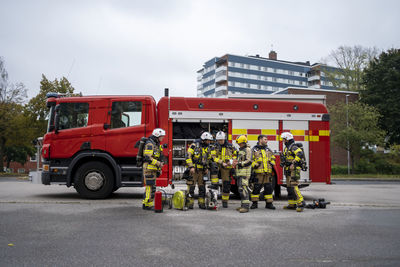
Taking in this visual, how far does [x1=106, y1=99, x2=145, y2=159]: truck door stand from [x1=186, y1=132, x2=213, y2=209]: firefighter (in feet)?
6.04

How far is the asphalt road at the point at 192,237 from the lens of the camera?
172 inches

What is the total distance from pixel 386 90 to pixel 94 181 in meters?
35.2

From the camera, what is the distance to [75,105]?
9.68 metres

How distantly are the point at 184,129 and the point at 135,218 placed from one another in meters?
3.82

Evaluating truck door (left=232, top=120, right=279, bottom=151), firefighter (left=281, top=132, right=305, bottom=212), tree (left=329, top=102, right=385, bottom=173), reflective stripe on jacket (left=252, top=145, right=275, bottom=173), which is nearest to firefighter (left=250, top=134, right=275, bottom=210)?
reflective stripe on jacket (left=252, top=145, right=275, bottom=173)

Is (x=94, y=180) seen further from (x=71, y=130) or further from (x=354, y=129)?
(x=354, y=129)

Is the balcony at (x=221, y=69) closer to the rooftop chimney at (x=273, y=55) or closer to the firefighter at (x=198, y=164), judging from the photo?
the rooftop chimney at (x=273, y=55)

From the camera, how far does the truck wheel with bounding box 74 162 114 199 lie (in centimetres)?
936

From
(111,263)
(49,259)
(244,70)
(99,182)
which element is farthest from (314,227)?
(244,70)

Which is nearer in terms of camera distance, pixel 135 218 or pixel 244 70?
pixel 135 218

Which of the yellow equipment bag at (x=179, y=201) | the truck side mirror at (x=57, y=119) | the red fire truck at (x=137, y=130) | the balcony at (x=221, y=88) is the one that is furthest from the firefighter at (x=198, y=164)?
the balcony at (x=221, y=88)

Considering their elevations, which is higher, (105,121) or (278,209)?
(105,121)

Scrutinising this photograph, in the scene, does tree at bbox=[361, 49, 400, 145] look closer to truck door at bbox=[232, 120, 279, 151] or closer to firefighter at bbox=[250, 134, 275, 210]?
truck door at bbox=[232, 120, 279, 151]

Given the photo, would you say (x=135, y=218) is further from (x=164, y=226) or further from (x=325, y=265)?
(x=325, y=265)
